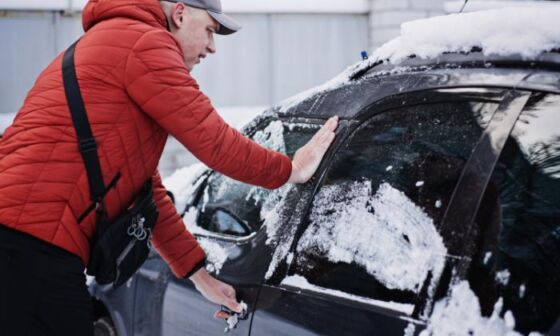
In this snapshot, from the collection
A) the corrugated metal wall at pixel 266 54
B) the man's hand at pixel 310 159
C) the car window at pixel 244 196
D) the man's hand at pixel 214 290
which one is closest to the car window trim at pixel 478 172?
the man's hand at pixel 310 159

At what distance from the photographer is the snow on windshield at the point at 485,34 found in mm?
1653

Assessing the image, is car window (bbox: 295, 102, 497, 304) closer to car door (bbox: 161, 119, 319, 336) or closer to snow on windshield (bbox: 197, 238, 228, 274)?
car door (bbox: 161, 119, 319, 336)

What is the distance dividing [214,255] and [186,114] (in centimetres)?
66

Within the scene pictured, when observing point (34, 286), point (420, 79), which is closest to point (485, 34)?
point (420, 79)

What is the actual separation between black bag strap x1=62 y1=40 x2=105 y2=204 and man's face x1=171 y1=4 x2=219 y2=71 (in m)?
0.38

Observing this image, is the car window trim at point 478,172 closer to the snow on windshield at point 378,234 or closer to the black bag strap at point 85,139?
the snow on windshield at point 378,234

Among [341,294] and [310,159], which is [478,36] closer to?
[310,159]

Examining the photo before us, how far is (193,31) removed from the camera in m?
2.13

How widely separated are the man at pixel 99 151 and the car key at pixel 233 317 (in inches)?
16.0

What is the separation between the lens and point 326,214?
1.95 metres

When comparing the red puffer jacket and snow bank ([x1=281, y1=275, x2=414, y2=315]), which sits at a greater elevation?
the red puffer jacket

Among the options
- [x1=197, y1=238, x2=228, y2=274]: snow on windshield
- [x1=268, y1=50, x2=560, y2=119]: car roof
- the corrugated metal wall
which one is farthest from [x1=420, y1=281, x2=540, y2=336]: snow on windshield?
the corrugated metal wall

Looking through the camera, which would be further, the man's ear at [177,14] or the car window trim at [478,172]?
the man's ear at [177,14]

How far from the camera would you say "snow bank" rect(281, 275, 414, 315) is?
1.62 metres
